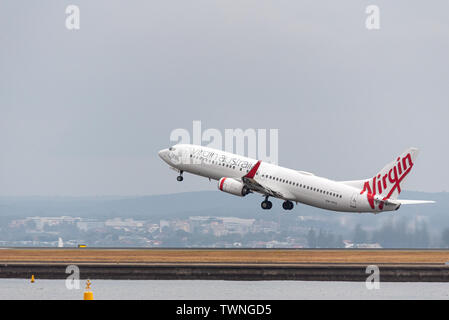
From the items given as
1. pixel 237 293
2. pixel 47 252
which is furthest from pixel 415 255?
pixel 47 252

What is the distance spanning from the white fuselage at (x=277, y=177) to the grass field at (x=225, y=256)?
5.91 m

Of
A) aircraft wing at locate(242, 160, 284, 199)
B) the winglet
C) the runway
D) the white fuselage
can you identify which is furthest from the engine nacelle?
the runway

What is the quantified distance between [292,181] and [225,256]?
17.9m

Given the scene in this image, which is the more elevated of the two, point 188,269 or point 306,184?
point 306,184

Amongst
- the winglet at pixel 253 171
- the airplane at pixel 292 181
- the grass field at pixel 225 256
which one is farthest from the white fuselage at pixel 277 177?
the grass field at pixel 225 256

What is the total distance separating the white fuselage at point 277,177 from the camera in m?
134

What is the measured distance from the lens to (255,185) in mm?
139875

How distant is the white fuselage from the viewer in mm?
133875

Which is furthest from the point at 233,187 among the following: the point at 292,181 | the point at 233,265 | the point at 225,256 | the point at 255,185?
the point at 233,265
